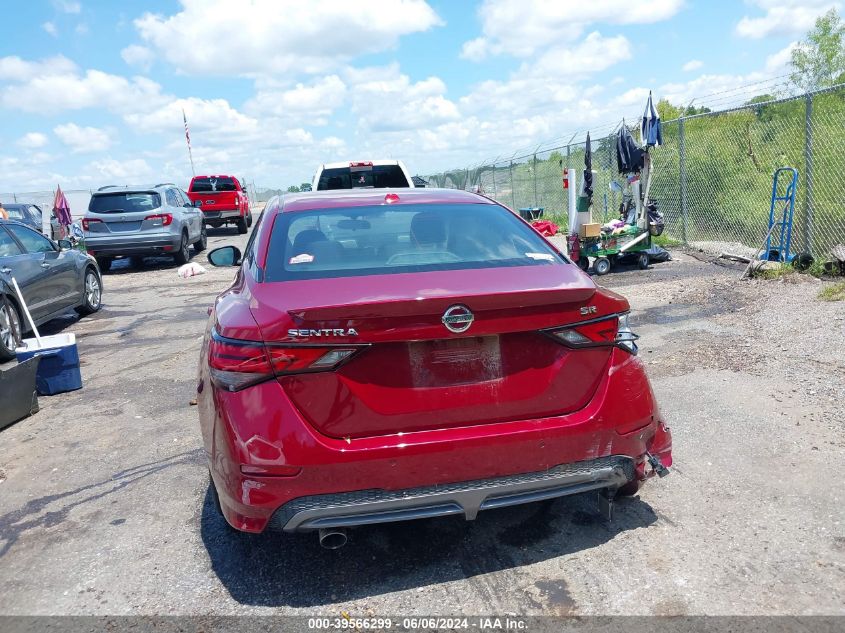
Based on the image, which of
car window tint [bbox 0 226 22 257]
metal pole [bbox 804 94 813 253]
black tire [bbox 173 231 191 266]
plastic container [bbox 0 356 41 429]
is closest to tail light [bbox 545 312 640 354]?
plastic container [bbox 0 356 41 429]

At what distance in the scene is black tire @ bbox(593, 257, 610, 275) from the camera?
36.7 feet

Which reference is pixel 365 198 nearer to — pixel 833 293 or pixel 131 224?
pixel 833 293

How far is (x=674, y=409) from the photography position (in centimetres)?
489

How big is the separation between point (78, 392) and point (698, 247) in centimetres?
1056

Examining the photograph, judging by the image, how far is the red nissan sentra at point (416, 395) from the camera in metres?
2.66

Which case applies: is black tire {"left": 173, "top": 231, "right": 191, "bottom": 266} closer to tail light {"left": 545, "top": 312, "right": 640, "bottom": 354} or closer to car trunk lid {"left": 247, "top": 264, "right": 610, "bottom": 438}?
car trunk lid {"left": 247, "top": 264, "right": 610, "bottom": 438}

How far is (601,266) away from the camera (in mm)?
11188

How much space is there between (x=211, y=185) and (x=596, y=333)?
938 inches

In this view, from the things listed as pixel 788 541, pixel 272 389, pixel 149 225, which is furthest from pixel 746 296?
pixel 149 225

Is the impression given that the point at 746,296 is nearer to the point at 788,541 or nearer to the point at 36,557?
the point at 788,541

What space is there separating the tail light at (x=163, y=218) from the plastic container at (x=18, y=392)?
1044cm

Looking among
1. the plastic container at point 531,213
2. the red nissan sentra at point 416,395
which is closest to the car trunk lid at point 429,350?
the red nissan sentra at point 416,395

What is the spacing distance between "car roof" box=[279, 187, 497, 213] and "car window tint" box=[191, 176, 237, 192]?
858 inches

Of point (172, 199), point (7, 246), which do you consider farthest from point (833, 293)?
point (172, 199)
